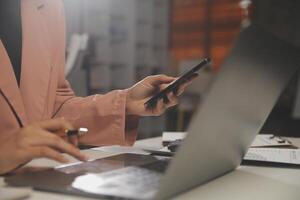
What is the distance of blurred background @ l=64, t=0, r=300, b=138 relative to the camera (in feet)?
15.8

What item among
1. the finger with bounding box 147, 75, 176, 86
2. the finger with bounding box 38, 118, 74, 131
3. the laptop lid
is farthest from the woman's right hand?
the finger with bounding box 147, 75, 176, 86

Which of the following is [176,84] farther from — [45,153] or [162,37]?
[162,37]

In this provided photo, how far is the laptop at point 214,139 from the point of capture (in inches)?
18.6

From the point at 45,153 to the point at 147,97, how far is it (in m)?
0.44

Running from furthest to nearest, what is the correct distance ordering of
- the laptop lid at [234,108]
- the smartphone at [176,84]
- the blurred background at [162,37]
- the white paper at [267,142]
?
the blurred background at [162,37] → the white paper at [267,142] → the smartphone at [176,84] → the laptop lid at [234,108]

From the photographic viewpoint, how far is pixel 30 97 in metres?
1.00

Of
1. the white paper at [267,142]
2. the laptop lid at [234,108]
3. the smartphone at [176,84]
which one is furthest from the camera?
the white paper at [267,142]

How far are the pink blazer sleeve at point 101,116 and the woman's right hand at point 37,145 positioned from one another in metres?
0.34

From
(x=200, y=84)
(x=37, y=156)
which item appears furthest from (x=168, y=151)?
(x=200, y=84)

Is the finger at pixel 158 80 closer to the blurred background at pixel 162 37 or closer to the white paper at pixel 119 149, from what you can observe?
the white paper at pixel 119 149

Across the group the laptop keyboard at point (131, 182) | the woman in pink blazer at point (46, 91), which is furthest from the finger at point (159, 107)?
the laptop keyboard at point (131, 182)

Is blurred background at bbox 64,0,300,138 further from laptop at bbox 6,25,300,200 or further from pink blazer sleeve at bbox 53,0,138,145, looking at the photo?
laptop at bbox 6,25,300,200

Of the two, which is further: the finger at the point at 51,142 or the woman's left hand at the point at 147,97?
the woman's left hand at the point at 147,97

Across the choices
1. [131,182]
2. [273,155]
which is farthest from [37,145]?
[273,155]
